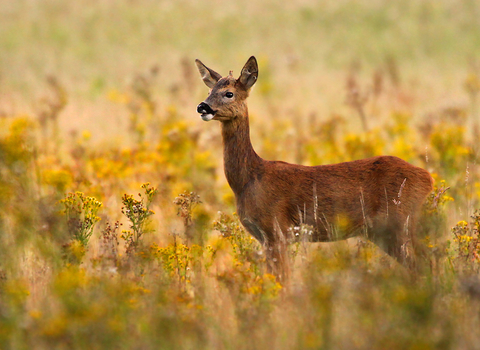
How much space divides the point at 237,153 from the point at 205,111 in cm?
68

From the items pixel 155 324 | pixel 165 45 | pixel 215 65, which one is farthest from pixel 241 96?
pixel 165 45

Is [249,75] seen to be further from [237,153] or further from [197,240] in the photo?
[197,240]

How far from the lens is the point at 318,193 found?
6902 mm

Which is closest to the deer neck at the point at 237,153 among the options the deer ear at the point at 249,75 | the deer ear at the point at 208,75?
the deer ear at the point at 249,75

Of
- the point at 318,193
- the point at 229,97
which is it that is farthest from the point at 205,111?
the point at 318,193

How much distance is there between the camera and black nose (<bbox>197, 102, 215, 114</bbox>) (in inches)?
268

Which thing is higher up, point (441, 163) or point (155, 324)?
point (441, 163)

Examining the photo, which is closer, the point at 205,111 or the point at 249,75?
the point at 205,111

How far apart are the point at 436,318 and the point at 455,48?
33.8 m

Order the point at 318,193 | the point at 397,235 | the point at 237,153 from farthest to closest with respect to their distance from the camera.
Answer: the point at 237,153, the point at 318,193, the point at 397,235

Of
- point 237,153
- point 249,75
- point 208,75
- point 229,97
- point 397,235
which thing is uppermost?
point 208,75

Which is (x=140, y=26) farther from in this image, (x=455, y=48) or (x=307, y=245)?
(x=307, y=245)

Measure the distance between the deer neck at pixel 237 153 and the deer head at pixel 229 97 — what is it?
11 cm

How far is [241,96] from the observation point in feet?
23.8
